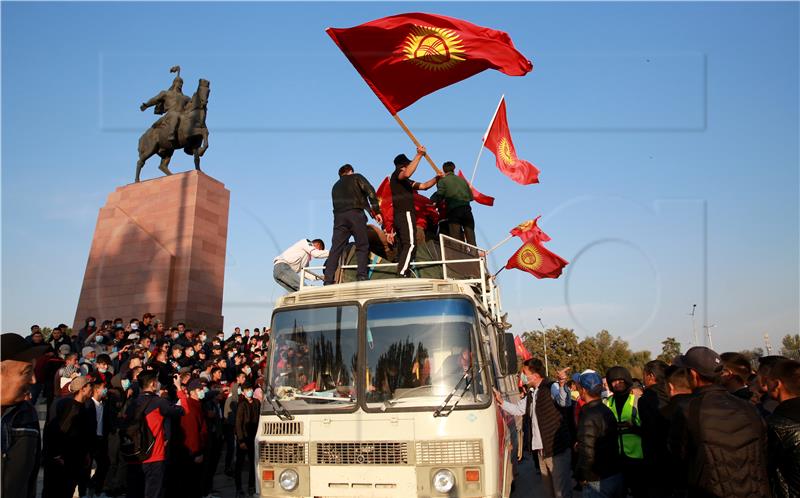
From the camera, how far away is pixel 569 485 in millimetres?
7500

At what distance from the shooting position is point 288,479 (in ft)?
17.0

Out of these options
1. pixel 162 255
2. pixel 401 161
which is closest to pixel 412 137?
pixel 401 161

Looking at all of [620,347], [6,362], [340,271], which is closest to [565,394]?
[340,271]

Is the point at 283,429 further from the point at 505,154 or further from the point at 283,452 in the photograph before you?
the point at 505,154

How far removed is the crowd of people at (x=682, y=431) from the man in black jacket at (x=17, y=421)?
376 centimetres

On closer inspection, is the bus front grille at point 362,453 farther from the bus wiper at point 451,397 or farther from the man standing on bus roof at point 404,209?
the man standing on bus roof at point 404,209

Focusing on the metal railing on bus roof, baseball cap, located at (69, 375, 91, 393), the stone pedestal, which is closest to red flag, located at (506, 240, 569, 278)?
the metal railing on bus roof

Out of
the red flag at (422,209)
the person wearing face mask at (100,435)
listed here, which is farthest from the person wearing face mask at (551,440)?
the person wearing face mask at (100,435)

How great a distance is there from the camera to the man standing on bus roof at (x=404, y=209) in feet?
24.7

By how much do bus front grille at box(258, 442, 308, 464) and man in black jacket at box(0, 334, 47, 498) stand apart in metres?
2.06

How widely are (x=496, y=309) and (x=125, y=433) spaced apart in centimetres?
502

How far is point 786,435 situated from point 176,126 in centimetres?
2475

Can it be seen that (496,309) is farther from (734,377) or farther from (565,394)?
(734,377)

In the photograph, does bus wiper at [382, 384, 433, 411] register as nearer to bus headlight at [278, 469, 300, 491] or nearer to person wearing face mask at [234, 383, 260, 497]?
bus headlight at [278, 469, 300, 491]
